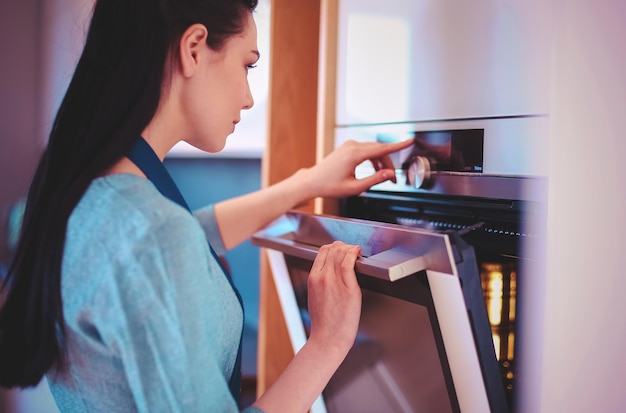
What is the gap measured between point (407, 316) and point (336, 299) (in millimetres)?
136

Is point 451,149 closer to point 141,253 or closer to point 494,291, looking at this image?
point 494,291

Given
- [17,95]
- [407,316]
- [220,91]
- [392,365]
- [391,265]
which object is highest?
[17,95]

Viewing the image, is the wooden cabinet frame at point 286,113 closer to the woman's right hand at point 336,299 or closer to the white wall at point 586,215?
the woman's right hand at point 336,299

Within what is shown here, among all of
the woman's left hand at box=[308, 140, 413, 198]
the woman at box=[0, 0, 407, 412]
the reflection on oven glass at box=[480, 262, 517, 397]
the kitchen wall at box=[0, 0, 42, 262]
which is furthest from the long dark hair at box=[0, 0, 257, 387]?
the kitchen wall at box=[0, 0, 42, 262]

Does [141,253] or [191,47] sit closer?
[141,253]

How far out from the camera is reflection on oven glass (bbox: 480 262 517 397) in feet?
2.66

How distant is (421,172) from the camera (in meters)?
0.91

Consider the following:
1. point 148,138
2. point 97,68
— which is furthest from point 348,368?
point 97,68

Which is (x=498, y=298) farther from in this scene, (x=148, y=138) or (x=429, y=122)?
(x=148, y=138)

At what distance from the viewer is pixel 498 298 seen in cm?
85

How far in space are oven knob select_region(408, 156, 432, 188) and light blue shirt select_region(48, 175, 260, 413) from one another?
43 centimetres

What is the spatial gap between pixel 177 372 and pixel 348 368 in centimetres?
52

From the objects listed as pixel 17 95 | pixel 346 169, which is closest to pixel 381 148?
pixel 346 169

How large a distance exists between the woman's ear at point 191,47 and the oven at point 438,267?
31cm
